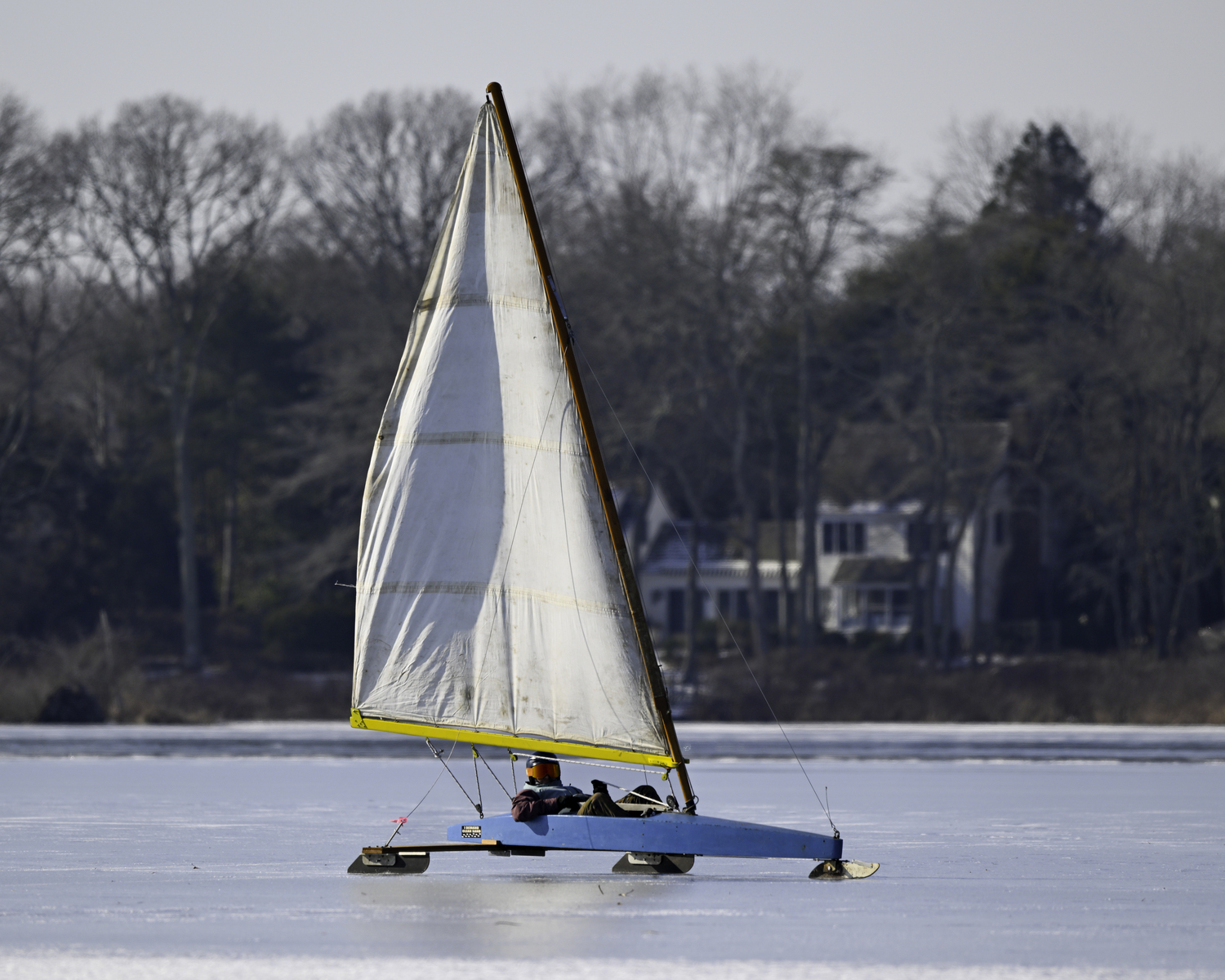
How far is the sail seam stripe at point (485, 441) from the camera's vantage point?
50.8 feet

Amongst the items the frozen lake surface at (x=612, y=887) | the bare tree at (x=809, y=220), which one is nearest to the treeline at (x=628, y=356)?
the bare tree at (x=809, y=220)

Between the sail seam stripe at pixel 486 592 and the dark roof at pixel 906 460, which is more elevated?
the dark roof at pixel 906 460

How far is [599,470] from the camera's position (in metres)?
A: 15.2

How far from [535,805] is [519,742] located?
537 millimetres

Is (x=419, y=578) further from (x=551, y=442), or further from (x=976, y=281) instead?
(x=976, y=281)

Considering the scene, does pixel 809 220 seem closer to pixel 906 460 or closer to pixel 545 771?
pixel 906 460

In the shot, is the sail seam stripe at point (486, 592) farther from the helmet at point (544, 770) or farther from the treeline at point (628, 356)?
the treeline at point (628, 356)

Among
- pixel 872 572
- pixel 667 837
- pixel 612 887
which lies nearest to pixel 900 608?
pixel 872 572

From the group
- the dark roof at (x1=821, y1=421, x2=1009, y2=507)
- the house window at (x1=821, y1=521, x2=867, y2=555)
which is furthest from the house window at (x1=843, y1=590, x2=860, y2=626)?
the dark roof at (x1=821, y1=421, x2=1009, y2=507)

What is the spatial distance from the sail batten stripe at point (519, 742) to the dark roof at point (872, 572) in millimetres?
49015

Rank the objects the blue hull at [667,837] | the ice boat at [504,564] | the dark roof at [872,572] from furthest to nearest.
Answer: the dark roof at [872,572] < the ice boat at [504,564] < the blue hull at [667,837]

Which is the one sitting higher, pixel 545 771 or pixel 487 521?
pixel 487 521

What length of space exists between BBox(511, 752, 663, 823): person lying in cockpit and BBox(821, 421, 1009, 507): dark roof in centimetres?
4120

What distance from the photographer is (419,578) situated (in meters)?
15.9
